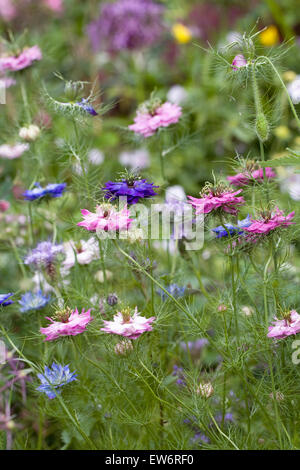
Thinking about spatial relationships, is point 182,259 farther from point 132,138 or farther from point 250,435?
point 250,435

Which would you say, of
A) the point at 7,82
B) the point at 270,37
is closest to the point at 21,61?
the point at 7,82

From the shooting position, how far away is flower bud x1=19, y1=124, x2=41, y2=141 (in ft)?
3.97

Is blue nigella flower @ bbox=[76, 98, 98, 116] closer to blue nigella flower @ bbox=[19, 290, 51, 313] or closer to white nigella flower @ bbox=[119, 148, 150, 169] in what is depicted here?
blue nigella flower @ bbox=[19, 290, 51, 313]

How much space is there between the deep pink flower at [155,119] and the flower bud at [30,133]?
0.64ft

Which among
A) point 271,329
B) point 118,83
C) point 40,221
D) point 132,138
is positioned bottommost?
point 271,329

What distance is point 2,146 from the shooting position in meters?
1.44

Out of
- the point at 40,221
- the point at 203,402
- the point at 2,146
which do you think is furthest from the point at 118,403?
the point at 2,146

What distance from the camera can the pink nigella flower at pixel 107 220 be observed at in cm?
83

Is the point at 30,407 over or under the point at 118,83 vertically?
under

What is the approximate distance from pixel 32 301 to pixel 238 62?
0.54m

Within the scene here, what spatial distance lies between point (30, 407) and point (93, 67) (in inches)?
74.5

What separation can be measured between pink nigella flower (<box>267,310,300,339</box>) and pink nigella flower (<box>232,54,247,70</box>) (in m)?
0.38

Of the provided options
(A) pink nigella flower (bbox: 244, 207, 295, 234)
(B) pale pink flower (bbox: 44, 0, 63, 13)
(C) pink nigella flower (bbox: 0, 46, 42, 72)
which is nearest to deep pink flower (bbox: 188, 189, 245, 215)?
(A) pink nigella flower (bbox: 244, 207, 295, 234)

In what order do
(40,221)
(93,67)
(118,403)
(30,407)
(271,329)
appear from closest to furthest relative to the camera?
(271,329), (118,403), (30,407), (40,221), (93,67)
